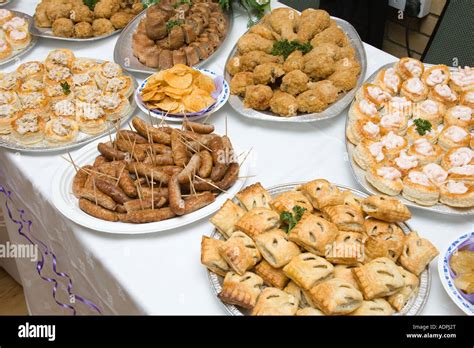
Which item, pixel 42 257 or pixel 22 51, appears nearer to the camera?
pixel 42 257

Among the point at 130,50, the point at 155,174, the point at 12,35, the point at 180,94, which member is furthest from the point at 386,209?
the point at 12,35

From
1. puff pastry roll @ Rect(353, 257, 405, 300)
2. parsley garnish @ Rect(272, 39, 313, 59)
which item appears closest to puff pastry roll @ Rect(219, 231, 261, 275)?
puff pastry roll @ Rect(353, 257, 405, 300)

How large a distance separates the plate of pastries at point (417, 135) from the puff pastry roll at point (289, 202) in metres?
0.35

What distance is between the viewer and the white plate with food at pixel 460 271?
1706mm

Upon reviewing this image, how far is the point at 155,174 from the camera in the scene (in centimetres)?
222

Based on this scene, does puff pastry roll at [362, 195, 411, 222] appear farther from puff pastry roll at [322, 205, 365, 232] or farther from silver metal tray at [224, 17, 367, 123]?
silver metal tray at [224, 17, 367, 123]

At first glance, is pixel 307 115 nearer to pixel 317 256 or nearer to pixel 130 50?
pixel 317 256

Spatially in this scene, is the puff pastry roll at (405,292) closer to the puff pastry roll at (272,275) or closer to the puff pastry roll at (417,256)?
the puff pastry roll at (417,256)

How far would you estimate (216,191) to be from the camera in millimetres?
2240

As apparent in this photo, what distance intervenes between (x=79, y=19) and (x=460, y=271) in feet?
9.24

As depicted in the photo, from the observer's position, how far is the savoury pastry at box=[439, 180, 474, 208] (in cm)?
205

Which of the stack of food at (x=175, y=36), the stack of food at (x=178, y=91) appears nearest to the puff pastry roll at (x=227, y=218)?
the stack of food at (x=178, y=91)

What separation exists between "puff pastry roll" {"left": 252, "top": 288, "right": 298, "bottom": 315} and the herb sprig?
43.6 inches

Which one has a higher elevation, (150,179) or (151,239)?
(150,179)
